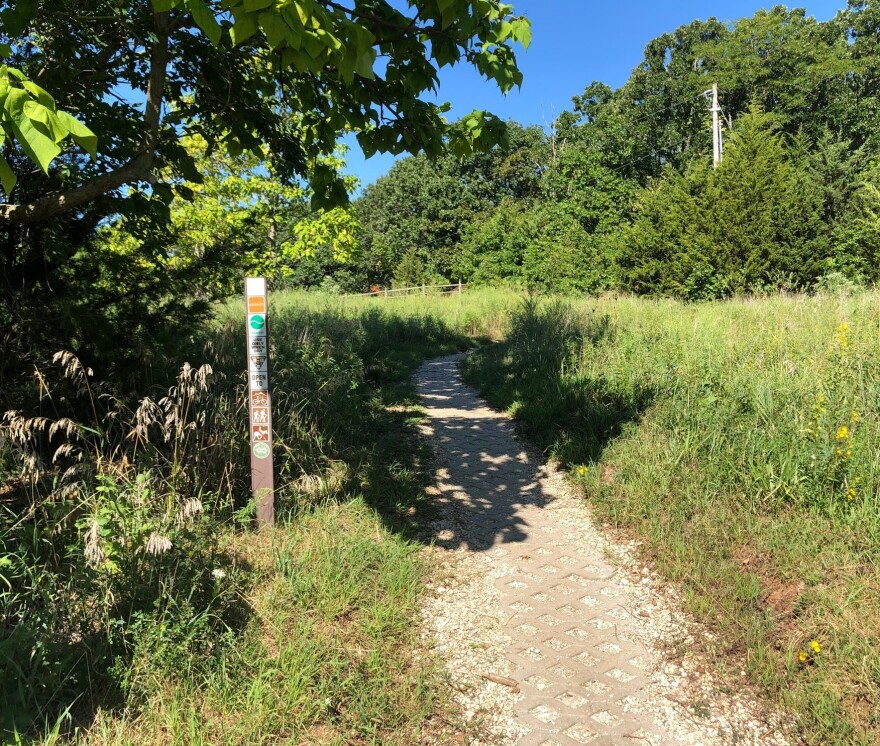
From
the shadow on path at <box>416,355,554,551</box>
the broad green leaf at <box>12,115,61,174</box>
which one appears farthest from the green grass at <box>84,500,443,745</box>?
the broad green leaf at <box>12,115,61,174</box>

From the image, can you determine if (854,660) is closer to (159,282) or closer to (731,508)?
(731,508)

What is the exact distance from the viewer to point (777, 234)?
71.4 ft

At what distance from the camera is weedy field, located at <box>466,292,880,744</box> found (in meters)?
2.89

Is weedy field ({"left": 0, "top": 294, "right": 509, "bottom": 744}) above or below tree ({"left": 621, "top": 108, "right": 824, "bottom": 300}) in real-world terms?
below

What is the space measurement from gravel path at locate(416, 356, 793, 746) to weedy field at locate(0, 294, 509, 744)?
11.1 inches

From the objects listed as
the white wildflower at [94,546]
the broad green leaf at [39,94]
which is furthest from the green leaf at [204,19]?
the white wildflower at [94,546]

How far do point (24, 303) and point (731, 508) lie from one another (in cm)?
515

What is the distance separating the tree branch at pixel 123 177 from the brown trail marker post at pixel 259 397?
3.11 feet

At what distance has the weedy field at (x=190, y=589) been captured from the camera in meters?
2.41

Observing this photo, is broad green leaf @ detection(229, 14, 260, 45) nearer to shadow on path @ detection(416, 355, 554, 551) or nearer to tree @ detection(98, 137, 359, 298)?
tree @ detection(98, 137, 359, 298)

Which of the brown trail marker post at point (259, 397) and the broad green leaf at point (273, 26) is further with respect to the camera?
the brown trail marker post at point (259, 397)

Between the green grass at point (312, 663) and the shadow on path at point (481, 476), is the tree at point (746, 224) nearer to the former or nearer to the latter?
the shadow on path at point (481, 476)

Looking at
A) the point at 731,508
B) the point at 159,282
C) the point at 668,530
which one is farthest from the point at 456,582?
the point at 159,282

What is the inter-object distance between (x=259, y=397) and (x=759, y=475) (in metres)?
3.67
